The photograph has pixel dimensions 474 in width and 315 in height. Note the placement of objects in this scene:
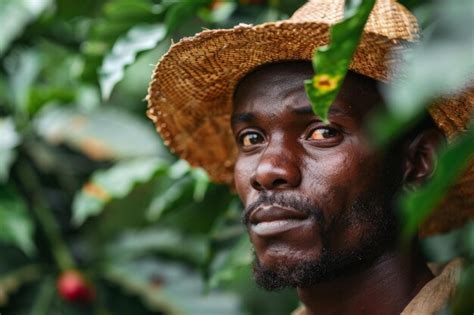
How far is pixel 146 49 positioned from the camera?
2.15 meters

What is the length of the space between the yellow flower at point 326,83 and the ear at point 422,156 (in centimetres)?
55

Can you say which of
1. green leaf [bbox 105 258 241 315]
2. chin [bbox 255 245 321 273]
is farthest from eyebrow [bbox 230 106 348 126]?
green leaf [bbox 105 258 241 315]

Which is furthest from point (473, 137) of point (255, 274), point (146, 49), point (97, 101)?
point (97, 101)

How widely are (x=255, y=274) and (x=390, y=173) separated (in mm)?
313

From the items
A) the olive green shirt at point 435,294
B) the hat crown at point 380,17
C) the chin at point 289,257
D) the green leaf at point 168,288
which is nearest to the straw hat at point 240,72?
the hat crown at point 380,17

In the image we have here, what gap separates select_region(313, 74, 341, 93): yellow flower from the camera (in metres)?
1.34

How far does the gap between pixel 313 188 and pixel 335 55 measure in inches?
18.1

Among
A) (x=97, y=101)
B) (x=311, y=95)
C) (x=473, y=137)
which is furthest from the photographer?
(x=97, y=101)

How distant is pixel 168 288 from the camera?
3.04 metres

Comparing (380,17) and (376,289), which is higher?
(380,17)

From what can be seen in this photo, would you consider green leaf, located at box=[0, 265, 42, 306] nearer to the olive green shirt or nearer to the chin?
the chin

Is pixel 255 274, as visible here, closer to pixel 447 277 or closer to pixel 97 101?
pixel 447 277

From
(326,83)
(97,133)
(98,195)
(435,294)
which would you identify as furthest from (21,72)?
(326,83)

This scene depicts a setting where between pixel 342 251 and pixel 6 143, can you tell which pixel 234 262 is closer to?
pixel 342 251
